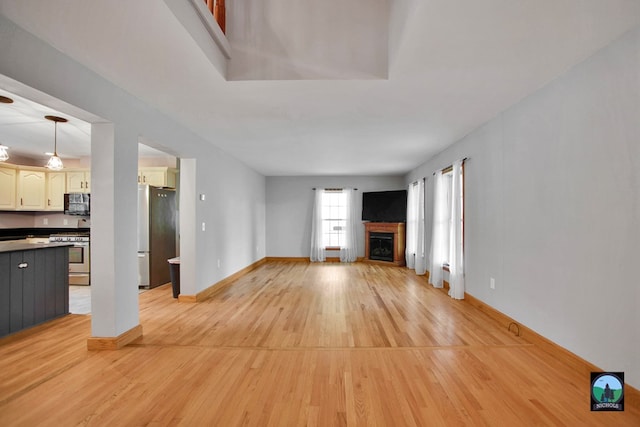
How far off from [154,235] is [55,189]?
2624 mm

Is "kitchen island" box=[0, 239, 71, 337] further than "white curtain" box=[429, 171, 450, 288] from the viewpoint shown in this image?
No

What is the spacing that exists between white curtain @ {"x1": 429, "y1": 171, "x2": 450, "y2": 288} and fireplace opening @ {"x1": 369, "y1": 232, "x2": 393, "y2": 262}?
2501 mm

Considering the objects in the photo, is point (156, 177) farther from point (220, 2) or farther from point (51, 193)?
point (220, 2)

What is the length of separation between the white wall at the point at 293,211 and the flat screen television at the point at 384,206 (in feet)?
1.06

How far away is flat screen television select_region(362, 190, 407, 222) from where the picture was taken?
811cm

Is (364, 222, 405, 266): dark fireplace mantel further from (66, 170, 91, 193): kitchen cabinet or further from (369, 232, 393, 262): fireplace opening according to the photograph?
(66, 170, 91, 193): kitchen cabinet

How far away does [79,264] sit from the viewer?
18.5 ft

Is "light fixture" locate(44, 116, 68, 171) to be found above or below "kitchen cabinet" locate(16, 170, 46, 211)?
above

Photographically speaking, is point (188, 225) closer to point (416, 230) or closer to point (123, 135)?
point (123, 135)

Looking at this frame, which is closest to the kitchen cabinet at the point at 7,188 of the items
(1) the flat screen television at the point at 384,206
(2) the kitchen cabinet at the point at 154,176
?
(2) the kitchen cabinet at the point at 154,176

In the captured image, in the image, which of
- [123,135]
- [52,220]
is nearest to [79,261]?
[52,220]

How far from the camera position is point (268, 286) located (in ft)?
18.3

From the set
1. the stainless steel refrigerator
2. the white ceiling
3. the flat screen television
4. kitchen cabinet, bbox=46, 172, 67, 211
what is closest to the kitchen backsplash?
kitchen cabinet, bbox=46, 172, 67, 211

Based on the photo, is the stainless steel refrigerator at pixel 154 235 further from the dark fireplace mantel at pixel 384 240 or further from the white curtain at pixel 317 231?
the dark fireplace mantel at pixel 384 240
